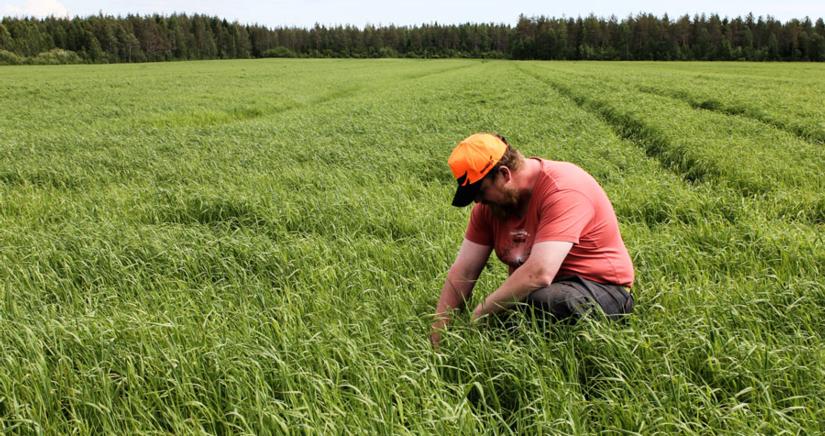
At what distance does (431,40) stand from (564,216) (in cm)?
13839

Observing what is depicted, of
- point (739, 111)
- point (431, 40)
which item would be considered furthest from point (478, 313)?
point (431, 40)

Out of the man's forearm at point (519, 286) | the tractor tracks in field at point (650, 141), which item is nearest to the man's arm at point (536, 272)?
the man's forearm at point (519, 286)

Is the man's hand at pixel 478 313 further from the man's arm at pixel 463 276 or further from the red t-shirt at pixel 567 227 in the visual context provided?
the red t-shirt at pixel 567 227

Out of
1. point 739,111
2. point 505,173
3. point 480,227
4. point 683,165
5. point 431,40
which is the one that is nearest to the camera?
point 505,173

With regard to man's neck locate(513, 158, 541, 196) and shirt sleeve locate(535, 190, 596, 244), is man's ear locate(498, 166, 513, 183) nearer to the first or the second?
man's neck locate(513, 158, 541, 196)

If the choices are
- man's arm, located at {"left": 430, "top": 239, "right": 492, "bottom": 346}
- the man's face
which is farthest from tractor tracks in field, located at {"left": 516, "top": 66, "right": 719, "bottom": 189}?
the man's face

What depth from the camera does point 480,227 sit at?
338cm

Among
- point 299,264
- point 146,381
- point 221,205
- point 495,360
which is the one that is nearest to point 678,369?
point 495,360

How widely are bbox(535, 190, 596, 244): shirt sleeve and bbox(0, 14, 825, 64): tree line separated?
324 ft

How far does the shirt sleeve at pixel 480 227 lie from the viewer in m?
3.33

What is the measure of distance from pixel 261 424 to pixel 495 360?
3.89 ft

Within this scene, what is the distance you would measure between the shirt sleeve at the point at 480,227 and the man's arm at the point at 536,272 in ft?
1.68

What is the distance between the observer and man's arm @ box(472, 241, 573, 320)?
279cm

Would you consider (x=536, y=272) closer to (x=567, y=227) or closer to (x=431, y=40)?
(x=567, y=227)
